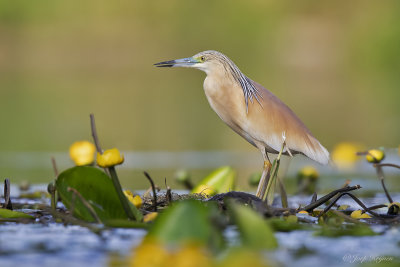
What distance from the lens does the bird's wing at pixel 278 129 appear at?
4.39 meters

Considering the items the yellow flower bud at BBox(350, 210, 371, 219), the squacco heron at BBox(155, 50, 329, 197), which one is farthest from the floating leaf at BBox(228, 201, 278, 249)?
the squacco heron at BBox(155, 50, 329, 197)

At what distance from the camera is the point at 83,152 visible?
149 inches

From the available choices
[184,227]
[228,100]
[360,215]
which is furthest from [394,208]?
[184,227]

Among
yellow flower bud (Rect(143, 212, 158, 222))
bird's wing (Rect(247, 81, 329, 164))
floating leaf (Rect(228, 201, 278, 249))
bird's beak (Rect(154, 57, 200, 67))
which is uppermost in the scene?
bird's beak (Rect(154, 57, 200, 67))

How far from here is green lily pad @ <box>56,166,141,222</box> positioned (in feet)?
11.3

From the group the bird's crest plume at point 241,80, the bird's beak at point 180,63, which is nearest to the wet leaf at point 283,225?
the bird's crest plume at point 241,80

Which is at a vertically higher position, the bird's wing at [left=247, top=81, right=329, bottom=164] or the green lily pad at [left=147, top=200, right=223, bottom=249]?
the bird's wing at [left=247, top=81, right=329, bottom=164]

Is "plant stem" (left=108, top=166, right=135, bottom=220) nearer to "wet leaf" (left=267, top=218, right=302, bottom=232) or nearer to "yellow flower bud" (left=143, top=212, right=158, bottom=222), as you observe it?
"yellow flower bud" (left=143, top=212, right=158, bottom=222)

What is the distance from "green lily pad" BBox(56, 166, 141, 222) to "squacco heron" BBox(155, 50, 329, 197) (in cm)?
109

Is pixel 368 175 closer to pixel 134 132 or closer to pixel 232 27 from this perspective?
pixel 134 132

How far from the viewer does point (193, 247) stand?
2.31 m

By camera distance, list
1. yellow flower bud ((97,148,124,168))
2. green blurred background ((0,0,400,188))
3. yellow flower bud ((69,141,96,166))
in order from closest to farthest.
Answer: yellow flower bud ((97,148,124,168)) < yellow flower bud ((69,141,96,166)) < green blurred background ((0,0,400,188))

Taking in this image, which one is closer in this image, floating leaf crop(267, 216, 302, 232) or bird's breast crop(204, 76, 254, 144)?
floating leaf crop(267, 216, 302, 232)

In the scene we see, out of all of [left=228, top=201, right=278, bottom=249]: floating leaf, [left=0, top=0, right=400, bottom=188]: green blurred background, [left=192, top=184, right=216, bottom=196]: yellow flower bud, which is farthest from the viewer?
[left=0, top=0, right=400, bottom=188]: green blurred background
